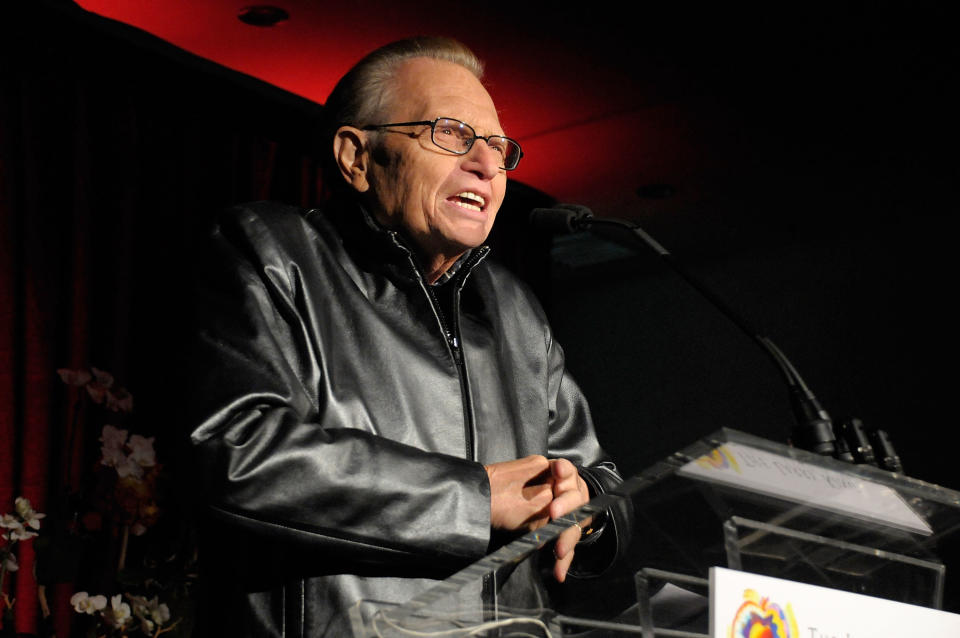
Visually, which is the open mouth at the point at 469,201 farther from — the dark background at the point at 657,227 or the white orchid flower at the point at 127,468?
the white orchid flower at the point at 127,468

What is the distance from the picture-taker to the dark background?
2877 mm

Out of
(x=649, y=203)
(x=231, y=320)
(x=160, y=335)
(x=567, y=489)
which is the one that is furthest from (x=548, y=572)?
(x=649, y=203)

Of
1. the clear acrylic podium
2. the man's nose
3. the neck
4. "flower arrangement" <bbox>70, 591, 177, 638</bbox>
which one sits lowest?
"flower arrangement" <bbox>70, 591, 177, 638</bbox>

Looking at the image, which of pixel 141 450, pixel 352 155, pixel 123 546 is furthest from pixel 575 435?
pixel 123 546

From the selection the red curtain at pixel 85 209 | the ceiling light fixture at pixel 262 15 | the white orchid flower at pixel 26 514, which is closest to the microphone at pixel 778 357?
the white orchid flower at pixel 26 514

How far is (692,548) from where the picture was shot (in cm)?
80

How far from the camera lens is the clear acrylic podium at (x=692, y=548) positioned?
709mm

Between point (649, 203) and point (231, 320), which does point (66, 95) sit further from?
point (649, 203)

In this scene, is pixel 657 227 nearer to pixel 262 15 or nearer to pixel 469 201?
pixel 262 15

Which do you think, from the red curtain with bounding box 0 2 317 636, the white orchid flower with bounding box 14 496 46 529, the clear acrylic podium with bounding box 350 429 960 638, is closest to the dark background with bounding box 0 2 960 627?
the red curtain with bounding box 0 2 317 636

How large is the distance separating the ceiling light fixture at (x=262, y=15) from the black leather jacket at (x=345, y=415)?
1.81m

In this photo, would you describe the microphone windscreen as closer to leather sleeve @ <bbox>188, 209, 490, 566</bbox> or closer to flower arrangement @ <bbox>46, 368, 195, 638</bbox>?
leather sleeve @ <bbox>188, 209, 490, 566</bbox>

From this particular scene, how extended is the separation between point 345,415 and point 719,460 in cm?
54

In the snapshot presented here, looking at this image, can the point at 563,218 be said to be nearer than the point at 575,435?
Yes
